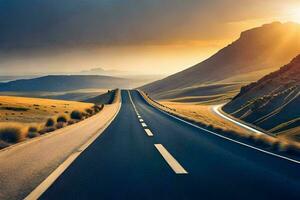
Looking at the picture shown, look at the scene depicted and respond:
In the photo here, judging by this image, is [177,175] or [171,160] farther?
[171,160]

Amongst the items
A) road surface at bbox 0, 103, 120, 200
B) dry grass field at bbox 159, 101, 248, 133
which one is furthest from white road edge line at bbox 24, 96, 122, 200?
dry grass field at bbox 159, 101, 248, 133

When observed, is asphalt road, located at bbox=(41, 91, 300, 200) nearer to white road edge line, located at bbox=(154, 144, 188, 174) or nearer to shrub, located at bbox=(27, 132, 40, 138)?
white road edge line, located at bbox=(154, 144, 188, 174)

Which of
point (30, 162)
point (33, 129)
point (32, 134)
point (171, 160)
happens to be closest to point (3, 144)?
point (32, 134)

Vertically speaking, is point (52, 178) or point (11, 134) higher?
point (52, 178)

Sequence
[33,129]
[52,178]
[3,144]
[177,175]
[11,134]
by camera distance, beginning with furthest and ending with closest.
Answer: [33,129] → [11,134] → [3,144] → [177,175] → [52,178]

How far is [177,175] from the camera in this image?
836 centimetres

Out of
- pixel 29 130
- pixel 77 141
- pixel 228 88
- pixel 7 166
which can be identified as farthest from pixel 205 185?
pixel 228 88

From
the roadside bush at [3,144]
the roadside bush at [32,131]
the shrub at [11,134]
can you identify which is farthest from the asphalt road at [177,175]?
the roadside bush at [32,131]

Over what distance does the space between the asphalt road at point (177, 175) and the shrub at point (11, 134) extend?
488cm

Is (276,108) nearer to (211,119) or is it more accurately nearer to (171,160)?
(211,119)

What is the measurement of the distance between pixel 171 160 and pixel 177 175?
1.97 meters

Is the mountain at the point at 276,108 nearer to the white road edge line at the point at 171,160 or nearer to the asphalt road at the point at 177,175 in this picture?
the white road edge line at the point at 171,160

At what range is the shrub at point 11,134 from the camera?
16281 millimetres

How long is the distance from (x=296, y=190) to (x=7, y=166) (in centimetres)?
604
